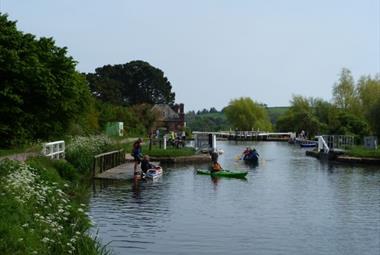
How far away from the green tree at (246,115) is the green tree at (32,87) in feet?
365

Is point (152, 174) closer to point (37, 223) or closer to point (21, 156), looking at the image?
point (21, 156)

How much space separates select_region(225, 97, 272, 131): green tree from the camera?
477ft

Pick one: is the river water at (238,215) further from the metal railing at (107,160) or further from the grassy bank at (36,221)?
the metal railing at (107,160)

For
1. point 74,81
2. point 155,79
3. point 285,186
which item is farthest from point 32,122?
point 155,79

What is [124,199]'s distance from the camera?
90.3 feet

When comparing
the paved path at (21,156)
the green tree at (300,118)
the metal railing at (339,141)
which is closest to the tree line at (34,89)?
the paved path at (21,156)

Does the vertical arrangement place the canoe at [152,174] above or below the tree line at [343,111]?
below

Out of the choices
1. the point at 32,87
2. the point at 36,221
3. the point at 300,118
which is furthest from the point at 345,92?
the point at 36,221

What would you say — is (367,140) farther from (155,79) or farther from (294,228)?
(155,79)

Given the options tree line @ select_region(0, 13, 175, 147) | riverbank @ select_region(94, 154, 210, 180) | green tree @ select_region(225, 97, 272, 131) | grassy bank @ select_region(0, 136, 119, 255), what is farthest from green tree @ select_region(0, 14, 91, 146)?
green tree @ select_region(225, 97, 272, 131)

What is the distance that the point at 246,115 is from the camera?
146 meters

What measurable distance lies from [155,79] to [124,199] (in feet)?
371

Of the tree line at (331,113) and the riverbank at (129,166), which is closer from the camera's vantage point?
the riverbank at (129,166)

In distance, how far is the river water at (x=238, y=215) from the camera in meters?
18.9
